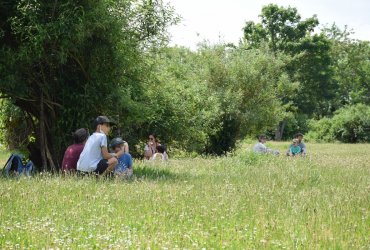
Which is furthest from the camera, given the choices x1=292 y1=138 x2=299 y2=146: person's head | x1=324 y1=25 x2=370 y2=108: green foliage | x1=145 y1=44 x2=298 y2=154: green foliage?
x1=324 y1=25 x2=370 y2=108: green foliage

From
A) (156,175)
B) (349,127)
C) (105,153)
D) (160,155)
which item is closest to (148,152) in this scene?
(160,155)

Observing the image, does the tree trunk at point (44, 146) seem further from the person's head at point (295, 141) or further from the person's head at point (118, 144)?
the person's head at point (295, 141)

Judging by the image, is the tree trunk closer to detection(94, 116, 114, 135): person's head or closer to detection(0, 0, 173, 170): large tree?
detection(0, 0, 173, 170): large tree

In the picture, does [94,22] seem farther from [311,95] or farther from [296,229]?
[311,95]

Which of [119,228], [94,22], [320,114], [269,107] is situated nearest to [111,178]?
[94,22]

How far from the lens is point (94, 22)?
40.7ft

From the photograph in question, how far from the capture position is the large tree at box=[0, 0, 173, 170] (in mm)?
12078

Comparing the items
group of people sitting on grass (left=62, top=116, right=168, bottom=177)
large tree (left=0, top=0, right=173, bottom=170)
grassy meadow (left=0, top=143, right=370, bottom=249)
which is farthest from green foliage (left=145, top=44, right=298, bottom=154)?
grassy meadow (left=0, top=143, right=370, bottom=249)

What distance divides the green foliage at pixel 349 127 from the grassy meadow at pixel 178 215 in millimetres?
47121

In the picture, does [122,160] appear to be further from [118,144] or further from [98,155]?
[98,155]

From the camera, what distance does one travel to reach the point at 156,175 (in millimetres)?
12609

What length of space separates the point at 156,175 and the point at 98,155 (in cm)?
176

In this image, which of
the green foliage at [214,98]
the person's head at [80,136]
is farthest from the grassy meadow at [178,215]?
the green foliage at [214,98]

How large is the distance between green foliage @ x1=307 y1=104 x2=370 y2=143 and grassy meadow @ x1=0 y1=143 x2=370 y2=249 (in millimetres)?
47121
